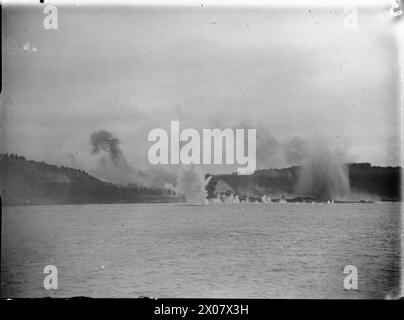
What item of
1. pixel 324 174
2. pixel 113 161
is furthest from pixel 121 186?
pixel 324 174

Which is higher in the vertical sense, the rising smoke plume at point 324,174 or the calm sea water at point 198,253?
the rising smoke plume at point 324,174

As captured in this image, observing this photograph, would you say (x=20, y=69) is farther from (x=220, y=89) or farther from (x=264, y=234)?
(x=264, y=234)

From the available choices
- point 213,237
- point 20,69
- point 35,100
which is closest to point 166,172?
point 213,237

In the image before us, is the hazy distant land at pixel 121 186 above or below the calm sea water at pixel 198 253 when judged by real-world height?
above

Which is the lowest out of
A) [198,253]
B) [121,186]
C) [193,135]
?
[198,253]

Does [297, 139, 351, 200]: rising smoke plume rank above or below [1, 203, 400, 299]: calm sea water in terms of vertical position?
above

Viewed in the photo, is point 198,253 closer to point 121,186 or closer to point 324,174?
point 121,186
